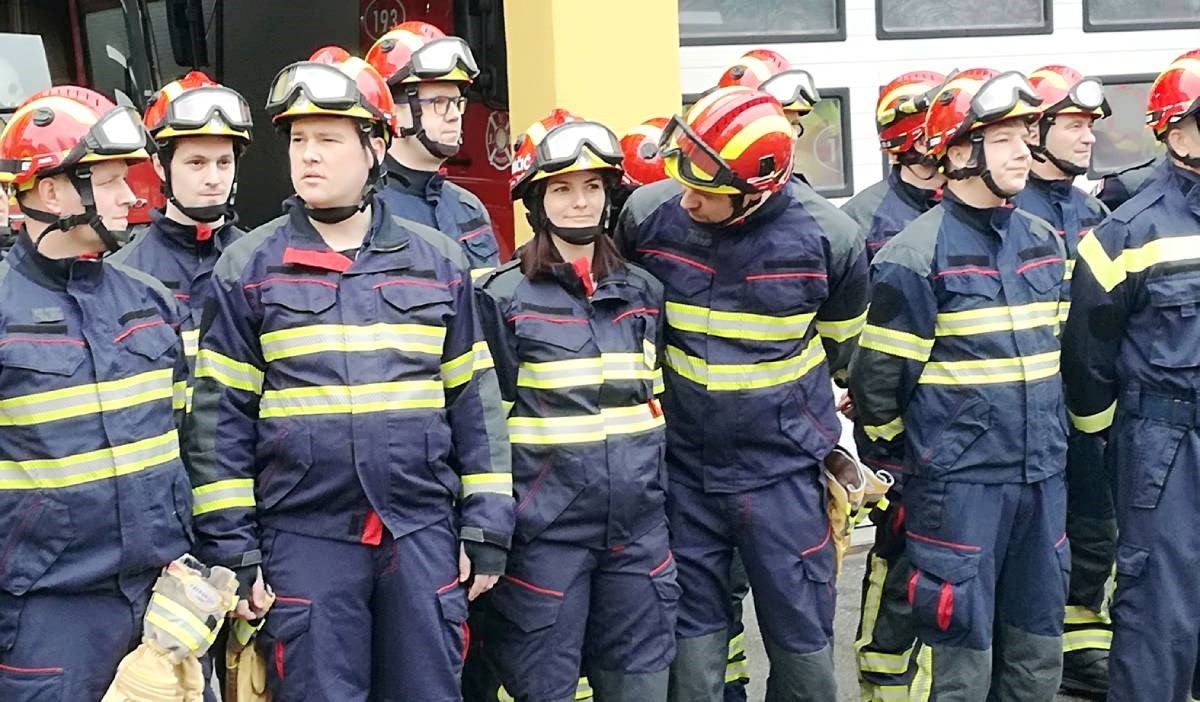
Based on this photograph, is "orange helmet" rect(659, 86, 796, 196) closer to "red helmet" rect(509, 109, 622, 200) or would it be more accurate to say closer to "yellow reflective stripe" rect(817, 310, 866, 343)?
"red helmet" rect(509, 109, 622, 200)

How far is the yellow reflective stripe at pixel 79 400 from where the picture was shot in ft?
11.6

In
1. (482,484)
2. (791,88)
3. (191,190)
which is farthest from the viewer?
(791,88)

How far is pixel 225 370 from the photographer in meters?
3.82

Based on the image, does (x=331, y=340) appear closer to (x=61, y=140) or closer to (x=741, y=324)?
(x=61, y=140)

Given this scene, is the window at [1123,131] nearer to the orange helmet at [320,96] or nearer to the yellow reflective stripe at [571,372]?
the yellow reflective stripe at [571,372]

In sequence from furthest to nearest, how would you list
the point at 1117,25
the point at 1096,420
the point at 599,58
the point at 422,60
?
the point at 1117,25 → the point at 599,58 → the point at 422,60 → the point at 1096,420

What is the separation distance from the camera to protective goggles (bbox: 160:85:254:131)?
4.77 metres

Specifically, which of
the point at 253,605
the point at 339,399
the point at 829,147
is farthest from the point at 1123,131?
the point at 253,605

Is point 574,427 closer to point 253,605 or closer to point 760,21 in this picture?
point 253,605

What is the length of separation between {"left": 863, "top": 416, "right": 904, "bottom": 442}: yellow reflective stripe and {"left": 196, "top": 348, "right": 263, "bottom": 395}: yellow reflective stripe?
2105mm

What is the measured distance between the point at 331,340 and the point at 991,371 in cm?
211

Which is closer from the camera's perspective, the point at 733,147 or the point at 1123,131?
the point at 733,147

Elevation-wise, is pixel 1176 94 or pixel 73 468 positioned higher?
pixel 1176 94

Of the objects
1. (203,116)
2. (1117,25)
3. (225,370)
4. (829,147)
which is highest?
(1117,25)
